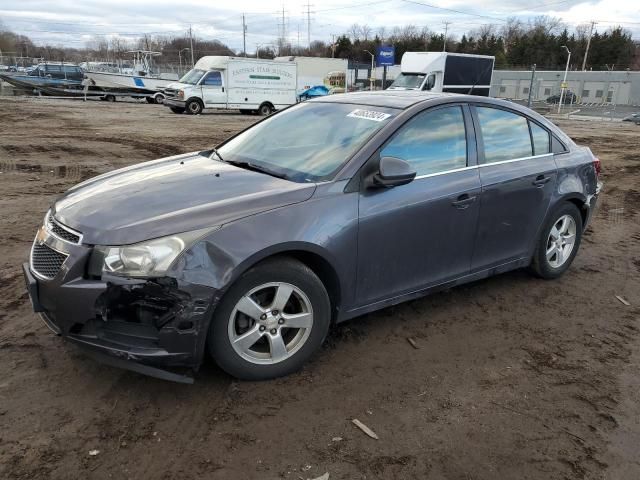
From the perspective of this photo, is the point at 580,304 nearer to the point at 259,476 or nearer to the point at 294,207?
the point at 294,207

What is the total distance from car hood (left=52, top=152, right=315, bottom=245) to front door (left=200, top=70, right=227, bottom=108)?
23.9m

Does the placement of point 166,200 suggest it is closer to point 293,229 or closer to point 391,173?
point 293,229

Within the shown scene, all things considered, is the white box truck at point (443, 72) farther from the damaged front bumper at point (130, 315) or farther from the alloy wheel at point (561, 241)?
the damaged front bumper at point (130, 315)

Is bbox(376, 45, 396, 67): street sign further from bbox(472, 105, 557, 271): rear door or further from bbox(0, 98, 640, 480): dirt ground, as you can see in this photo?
bbox(0, 98, 640, 480): dirt ground

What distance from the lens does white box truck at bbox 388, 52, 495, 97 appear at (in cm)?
2581

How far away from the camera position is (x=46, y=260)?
3020mm

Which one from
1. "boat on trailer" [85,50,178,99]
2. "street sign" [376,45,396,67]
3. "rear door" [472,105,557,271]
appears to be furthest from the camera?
"street sign" [376,45,396,67]

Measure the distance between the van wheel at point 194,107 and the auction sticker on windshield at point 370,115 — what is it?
23.8 metres

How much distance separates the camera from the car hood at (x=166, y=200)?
284 cm

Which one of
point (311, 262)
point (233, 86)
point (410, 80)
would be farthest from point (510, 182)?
point (233, 86)

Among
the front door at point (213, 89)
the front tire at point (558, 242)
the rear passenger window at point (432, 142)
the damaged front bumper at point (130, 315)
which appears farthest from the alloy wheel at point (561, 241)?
the front door at point (213, 89)

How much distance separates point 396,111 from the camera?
378cm

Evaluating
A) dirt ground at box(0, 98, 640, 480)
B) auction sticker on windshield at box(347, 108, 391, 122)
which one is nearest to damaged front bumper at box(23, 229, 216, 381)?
dirt ground at box(0, 98, 640, 480)

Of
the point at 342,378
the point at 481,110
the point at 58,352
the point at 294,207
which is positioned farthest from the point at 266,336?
the point at 481,110
